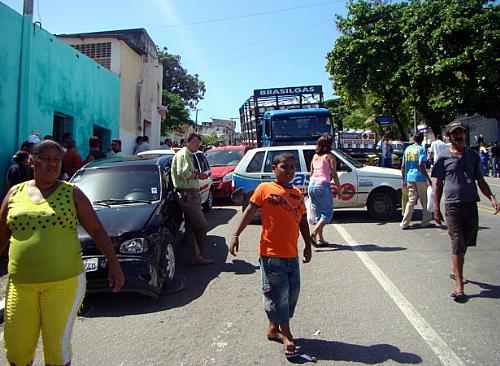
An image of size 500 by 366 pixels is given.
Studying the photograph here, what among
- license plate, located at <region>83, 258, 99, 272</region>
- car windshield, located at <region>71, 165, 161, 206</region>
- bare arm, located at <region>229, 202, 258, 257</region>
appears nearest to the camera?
bare arm, located at <region>229, 202, 258, 257</region>

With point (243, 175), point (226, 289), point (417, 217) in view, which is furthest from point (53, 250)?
point (417, 217)

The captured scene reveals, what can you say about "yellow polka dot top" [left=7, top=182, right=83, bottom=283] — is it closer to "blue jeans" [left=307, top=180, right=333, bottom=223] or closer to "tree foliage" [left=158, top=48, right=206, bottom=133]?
"blue jeans" [left=307, top=180, right=333, bottom=223]

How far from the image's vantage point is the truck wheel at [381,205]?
9375mm

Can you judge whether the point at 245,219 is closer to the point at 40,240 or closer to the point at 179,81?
the point at 40,240

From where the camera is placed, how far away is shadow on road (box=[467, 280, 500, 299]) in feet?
15.7

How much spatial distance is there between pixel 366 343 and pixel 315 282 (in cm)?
171

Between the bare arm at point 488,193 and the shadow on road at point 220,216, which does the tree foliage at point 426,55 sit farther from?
the bare arm at point 488,193

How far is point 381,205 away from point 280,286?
645cm

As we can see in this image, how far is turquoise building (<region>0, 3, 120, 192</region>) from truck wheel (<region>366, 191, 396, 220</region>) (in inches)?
321

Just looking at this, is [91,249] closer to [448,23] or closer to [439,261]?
[439,261]

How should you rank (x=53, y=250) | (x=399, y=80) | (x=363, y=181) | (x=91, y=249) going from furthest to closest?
1. (x=399, y=80)
2. (x=363, y=181)
3. (x=91, y=249)
4. (x=53, y=250)

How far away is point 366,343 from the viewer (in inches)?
145

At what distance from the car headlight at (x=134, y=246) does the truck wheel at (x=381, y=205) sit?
19.4 feet

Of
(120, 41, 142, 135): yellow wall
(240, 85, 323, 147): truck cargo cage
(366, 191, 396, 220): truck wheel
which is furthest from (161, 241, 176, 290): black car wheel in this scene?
(120, 41, 142, 135): yellow wall
